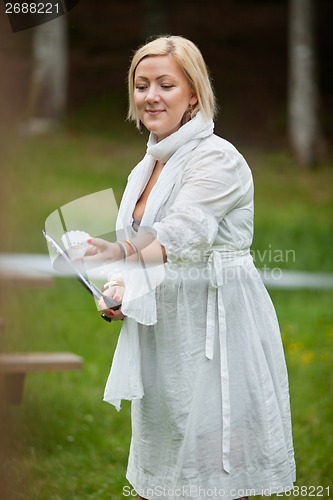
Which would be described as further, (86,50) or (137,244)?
(86,50)

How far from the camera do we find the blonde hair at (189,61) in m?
2.80

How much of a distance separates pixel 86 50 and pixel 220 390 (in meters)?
13.1

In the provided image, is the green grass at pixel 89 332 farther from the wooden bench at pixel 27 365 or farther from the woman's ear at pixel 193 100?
the woman's ear at pixel 193 100

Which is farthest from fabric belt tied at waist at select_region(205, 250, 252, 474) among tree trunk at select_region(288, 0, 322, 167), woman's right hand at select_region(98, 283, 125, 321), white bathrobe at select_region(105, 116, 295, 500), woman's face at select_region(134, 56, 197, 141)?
tree trunk at select_region(288, 0, 322, 167)

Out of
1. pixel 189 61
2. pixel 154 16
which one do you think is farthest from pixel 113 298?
pixel 154 16

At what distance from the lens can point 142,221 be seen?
9.22ft

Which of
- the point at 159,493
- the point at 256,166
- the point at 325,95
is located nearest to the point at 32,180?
the point at 256,166

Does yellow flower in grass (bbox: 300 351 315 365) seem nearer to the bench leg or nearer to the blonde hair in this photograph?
the bench leg

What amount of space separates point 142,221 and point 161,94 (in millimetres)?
373

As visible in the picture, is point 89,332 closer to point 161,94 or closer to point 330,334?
point 330,334

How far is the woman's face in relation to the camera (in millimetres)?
2812

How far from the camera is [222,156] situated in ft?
9.16

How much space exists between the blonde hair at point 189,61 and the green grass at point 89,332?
59 centimetres

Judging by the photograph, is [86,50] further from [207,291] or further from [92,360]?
[207,291]
